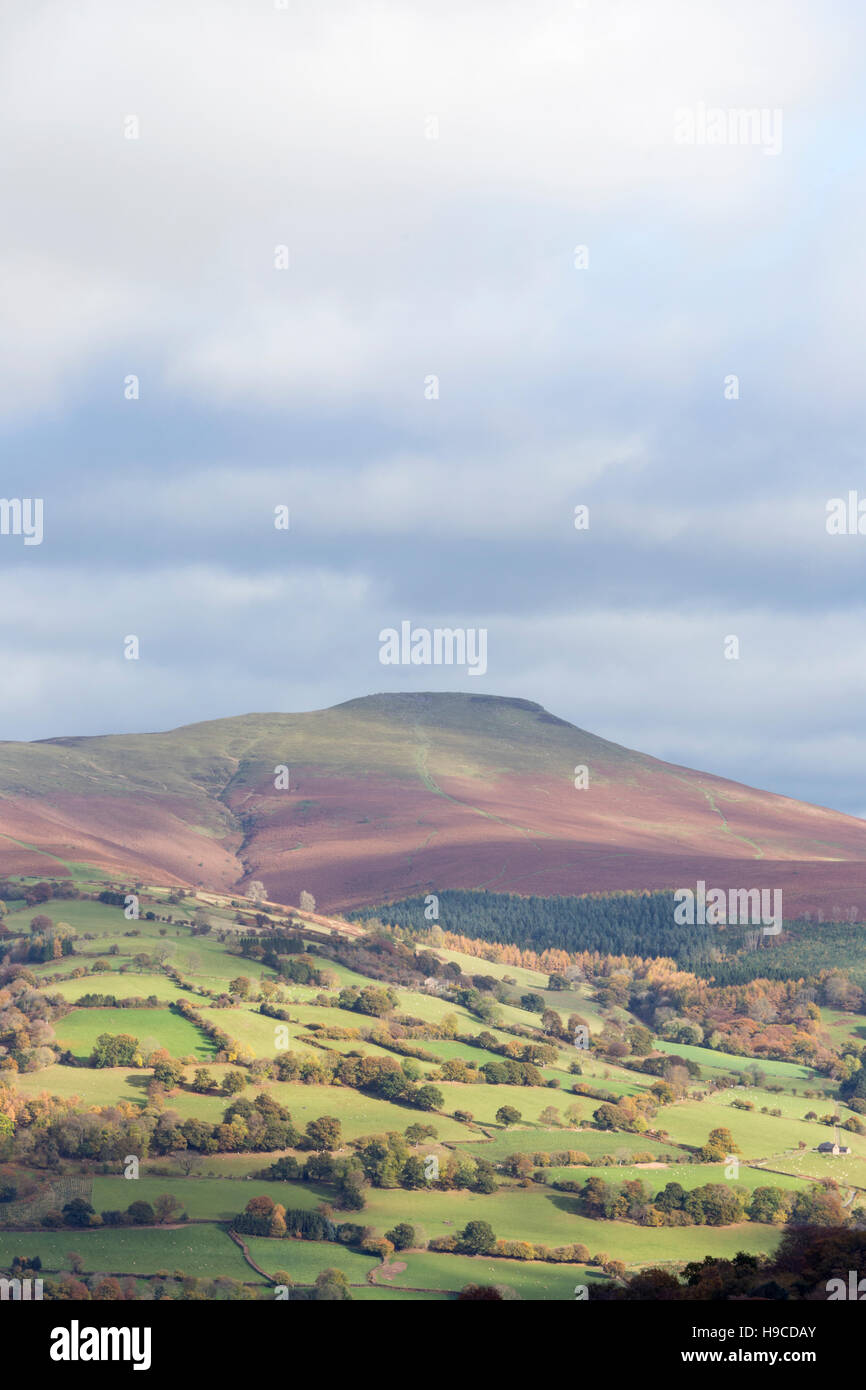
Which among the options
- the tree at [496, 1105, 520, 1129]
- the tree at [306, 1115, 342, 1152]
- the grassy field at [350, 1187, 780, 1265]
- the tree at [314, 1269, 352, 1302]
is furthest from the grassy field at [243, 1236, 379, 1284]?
the tree at [496, 1105, 520, 1129]

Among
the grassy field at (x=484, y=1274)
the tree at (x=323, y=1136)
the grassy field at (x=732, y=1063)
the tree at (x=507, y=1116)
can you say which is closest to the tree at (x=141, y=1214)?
the grassy field at (x=484, y=1274)

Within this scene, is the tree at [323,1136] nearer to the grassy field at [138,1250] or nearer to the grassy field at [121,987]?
the grassy field at [138,1250]

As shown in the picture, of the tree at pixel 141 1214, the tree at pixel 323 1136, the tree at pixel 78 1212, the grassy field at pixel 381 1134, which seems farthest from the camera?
the tree at pixel 323 1136

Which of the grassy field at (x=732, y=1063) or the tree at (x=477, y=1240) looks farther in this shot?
the grassy field at (x=732, y=1063)

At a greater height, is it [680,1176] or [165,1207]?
[165,1207]

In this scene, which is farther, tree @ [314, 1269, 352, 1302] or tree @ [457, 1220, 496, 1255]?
tree @ [457, 1220, 496, 1255]

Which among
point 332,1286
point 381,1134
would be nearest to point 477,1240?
point 332,1286

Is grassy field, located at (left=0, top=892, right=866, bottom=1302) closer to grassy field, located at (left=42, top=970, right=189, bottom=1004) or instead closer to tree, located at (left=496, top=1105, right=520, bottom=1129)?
grassy field, located at (left=42, top=970, right=189, bottom=1004)

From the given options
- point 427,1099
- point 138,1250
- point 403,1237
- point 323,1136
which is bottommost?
point 403,1237

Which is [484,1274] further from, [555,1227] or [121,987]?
[121,987]

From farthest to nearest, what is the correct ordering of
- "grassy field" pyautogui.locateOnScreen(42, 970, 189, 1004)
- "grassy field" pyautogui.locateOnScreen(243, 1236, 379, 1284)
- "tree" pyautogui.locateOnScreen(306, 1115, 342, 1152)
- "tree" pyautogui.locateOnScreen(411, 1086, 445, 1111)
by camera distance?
"grassy field" pyautogui.locateOnScreen(42, 970, 189, 1004) < "tree" pyautogui.locateOnScreen(411, 1086, 445, 1111) < "tree" pyautogui.locateOnScreen(306, 1115, 342, 1152) < "grassy field" pyautogui.locateOnScreen(243, 1236, 379, 1284)
